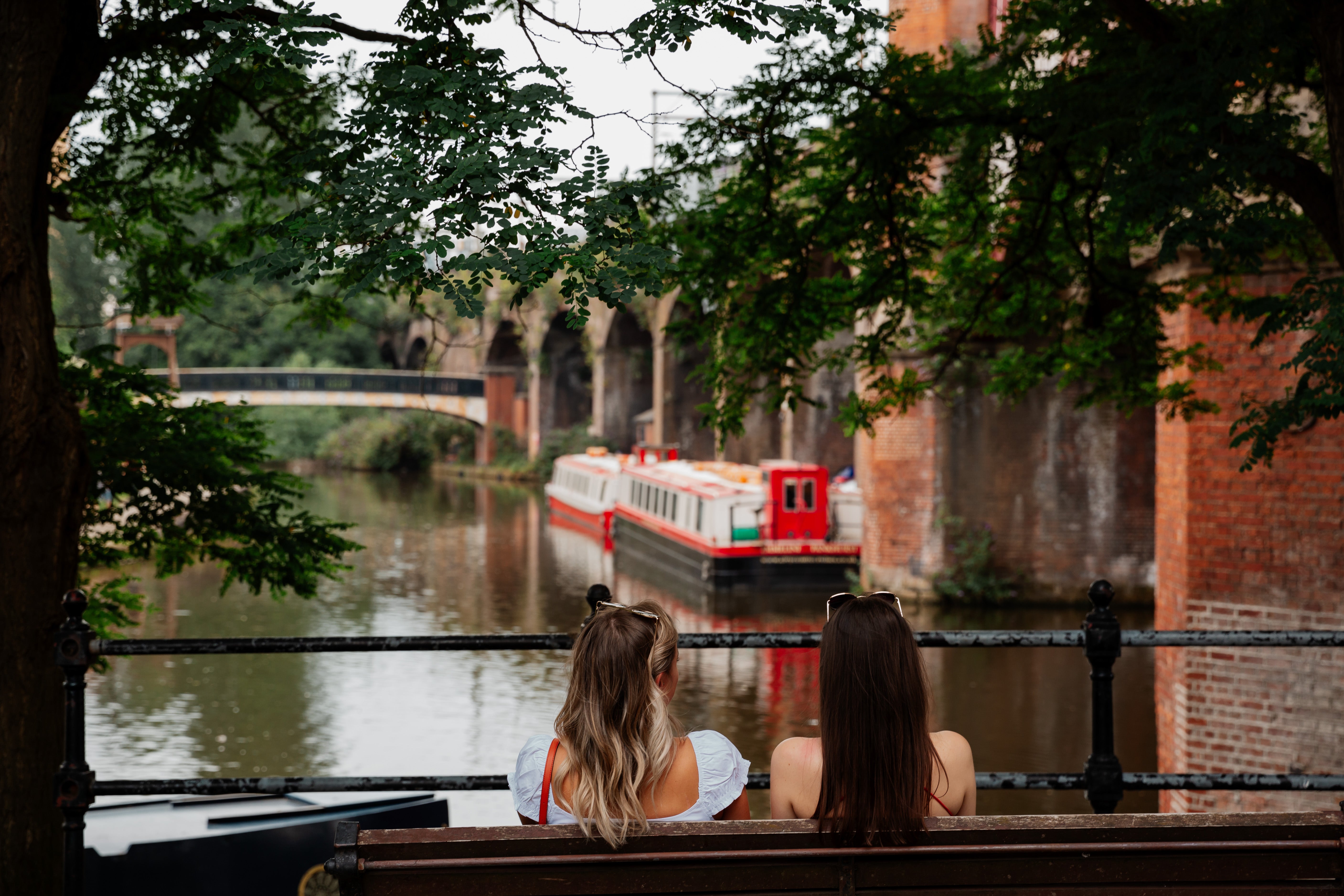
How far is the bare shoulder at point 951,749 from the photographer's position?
2244 mm

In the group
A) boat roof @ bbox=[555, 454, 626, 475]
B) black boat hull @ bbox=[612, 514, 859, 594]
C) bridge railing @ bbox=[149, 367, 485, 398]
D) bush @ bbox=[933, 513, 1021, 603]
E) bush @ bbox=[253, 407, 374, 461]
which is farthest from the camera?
bush @ bbox=[253, 407, 374, 461]

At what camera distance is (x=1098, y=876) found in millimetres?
2076

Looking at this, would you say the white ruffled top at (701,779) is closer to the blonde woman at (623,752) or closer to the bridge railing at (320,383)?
the blonde woman at (623,752)

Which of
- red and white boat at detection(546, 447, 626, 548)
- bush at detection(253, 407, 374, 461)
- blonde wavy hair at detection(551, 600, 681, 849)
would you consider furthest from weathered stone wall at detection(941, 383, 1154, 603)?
bush at detection(253, 407, 374, 461)

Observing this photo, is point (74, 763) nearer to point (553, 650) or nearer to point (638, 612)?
point (553, 650)

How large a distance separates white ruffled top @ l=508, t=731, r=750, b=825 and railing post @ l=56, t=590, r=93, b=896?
1323 millimetres

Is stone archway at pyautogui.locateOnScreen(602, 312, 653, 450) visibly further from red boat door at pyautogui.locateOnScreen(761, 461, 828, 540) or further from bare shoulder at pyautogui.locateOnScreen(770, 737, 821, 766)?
bare shoulder at pyautogui.locateOnScreen(770, 737, 821, 766)

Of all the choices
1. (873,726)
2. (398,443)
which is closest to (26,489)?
(873,726)

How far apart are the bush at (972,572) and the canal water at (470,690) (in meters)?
0.25

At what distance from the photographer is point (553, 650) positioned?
306cm

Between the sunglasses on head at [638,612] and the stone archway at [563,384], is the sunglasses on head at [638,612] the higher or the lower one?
the lower one

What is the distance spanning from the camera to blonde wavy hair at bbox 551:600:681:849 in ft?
6.84

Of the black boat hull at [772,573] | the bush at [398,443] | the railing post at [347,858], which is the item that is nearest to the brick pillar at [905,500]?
the black boat hull at [772,573]

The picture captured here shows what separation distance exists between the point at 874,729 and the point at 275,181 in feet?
15.4
